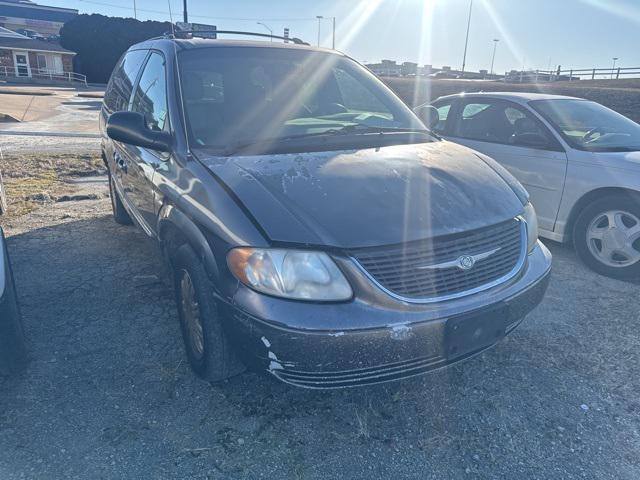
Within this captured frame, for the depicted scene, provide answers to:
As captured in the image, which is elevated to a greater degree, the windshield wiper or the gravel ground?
the windshield wiper

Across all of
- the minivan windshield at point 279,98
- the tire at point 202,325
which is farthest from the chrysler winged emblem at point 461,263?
the minivan windshield at point 279,98

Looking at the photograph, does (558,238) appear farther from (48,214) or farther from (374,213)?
(48,214)

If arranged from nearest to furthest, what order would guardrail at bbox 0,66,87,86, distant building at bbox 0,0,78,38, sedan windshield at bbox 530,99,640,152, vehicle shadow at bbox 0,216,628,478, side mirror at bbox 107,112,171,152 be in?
vehicle shadow at bbox 0,216,628,478
side mirror at bbox 107,112,171,152
sedan windshield at bbox 530,99,640,152
guardrail at bbox 0,66,87,86
distant building at bbox 0,0,78,38

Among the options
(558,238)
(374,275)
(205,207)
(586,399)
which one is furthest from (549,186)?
(205,207)

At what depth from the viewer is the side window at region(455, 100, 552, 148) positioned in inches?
184

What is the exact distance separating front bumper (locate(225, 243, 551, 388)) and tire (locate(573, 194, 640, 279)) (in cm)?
249

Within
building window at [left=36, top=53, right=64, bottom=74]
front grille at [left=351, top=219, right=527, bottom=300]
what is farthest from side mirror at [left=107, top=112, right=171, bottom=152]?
building window at [left=36, top=53, right=64, bottom=74]

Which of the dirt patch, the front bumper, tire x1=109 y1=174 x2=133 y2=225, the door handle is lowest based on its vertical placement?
the dirt patch

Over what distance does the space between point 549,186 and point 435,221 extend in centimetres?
289

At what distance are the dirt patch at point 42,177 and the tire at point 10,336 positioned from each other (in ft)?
11.8

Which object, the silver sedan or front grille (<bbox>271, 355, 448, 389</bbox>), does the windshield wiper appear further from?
front grille (<bbox>271, 355, 448, 389</bbox>)

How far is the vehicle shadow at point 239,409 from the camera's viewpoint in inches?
86.6

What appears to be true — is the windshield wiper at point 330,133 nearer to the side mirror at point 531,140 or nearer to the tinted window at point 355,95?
the tinted window at point 355,95

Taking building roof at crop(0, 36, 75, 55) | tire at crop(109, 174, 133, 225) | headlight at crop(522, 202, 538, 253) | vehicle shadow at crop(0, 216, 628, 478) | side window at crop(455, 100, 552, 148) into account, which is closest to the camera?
vehicle shadow at crop(0, 216, 628, 478)
